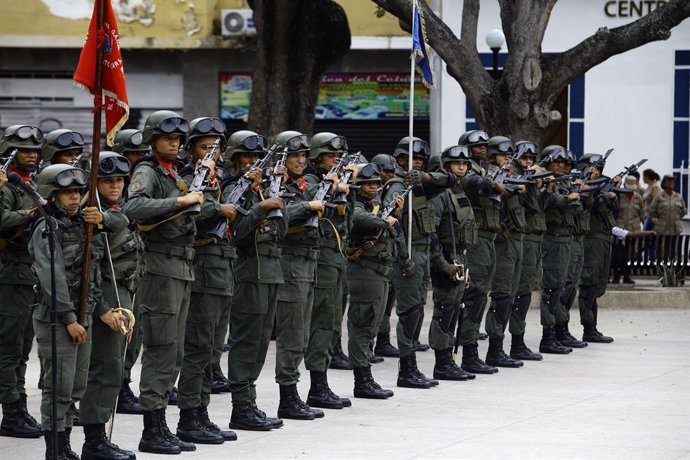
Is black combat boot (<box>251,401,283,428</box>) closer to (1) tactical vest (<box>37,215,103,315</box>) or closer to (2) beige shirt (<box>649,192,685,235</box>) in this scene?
(1) tactical vest (<box>37,215,103,315</box>)

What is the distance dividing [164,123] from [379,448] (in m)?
2.54

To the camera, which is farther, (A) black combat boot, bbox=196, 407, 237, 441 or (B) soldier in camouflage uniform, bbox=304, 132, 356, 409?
(B) soldier in camouflage uniform, bbox=304, 132, 356, 409

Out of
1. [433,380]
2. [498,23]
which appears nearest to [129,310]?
[433,380]

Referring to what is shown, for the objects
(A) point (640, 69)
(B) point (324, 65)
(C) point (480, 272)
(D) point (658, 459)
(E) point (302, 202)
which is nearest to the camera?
(D) point (658, 459)

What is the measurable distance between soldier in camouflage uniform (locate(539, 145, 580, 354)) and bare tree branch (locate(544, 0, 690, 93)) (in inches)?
147

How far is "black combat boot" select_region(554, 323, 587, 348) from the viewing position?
16016 millimetres

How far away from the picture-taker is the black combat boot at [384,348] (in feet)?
49.1

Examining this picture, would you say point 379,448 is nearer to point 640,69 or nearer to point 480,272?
point 480,272

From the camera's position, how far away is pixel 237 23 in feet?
90.7

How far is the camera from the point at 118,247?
9523 mm

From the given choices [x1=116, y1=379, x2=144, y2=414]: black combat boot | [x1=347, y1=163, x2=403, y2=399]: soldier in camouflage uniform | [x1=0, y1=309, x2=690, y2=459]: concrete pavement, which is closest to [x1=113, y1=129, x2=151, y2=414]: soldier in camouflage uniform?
[x1=116, y1=379, x2=144, y2=414]: black combat boot

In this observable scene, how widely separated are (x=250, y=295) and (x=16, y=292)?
5.37 feet

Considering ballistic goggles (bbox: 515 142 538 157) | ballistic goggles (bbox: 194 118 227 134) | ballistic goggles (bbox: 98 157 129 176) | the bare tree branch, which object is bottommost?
ballistic goggles (bbox: 515 142 538 157)

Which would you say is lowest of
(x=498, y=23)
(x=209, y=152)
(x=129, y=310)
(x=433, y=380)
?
(x=433, y=380)
